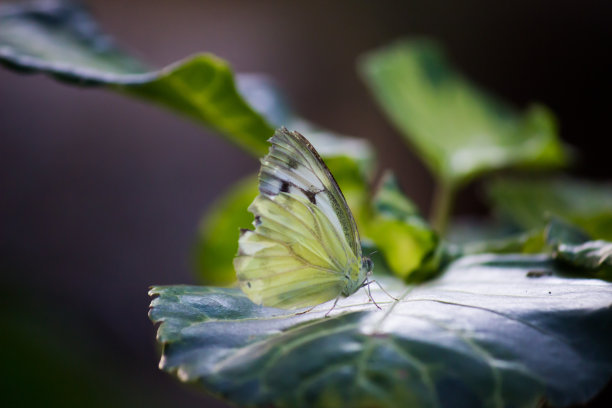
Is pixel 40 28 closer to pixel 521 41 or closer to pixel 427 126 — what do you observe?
pixel 427 126

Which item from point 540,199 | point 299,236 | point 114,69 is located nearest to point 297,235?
point 299,236

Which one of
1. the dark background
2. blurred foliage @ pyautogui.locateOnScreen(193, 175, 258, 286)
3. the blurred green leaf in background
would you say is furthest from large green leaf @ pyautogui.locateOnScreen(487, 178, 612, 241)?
the dark background

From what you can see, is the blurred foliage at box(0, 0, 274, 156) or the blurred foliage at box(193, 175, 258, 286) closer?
the blurred foliage at box(0, 0, 274, 156)

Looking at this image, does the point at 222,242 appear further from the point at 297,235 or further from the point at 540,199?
the point at 540,199

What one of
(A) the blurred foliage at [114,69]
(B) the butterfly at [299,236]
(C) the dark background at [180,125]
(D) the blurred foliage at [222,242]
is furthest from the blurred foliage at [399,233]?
(C) the dark background at [180,125]

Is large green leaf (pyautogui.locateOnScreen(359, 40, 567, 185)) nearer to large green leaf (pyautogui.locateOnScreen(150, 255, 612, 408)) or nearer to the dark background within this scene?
large green leaf (pyautogui.locateOnScreen(150, 255, 612, 408))

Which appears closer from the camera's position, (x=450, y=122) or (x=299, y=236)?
(x=299, y=236)
